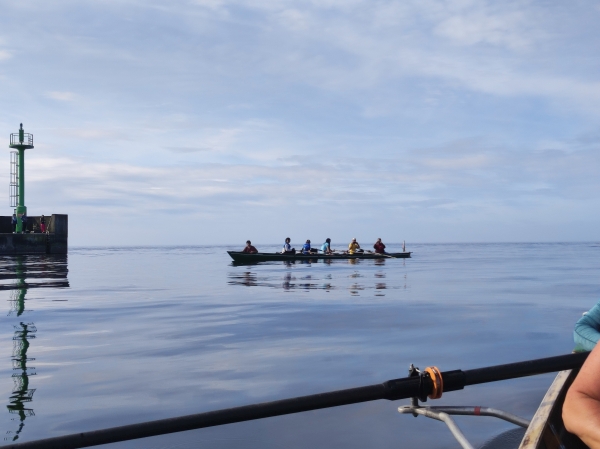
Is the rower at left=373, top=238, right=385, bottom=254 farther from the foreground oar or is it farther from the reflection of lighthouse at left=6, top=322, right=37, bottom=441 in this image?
the foreground oar

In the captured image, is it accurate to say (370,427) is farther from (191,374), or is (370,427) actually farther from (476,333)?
(476,333)

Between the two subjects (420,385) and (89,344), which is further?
(89,344)

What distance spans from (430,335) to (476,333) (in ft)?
3.90

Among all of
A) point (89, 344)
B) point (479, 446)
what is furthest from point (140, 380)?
point (479, 446)

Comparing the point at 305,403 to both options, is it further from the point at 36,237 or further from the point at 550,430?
the point at 36,237

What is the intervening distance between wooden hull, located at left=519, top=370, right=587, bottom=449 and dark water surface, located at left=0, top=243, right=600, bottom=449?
3328mm

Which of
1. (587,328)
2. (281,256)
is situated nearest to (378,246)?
(281,256)

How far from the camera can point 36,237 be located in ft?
186

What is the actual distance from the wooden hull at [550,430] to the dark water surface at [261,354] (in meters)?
3.33

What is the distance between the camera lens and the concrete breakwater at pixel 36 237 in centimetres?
5519

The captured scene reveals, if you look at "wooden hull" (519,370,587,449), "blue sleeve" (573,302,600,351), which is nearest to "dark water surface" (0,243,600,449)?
"blue sleeve" (573,302,600,351)

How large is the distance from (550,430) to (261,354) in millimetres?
7937

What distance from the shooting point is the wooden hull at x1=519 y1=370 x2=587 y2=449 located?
3.08m

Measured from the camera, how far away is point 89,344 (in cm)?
1174
